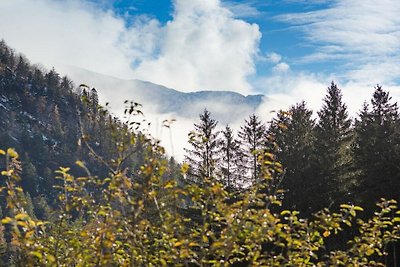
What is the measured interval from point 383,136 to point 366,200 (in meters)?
3.81

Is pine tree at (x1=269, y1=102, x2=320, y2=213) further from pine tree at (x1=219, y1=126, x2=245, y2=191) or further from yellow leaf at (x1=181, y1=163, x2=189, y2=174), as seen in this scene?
yellow leaf at (x1=181, y1=163, x2=189, y2=174)

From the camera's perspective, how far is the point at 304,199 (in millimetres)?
22219

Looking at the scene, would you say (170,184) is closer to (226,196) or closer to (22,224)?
(226,196)

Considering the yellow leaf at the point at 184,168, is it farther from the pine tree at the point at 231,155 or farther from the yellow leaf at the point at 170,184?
the pine tree at the point at 231,155

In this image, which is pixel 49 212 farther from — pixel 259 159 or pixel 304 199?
pixel 304 199

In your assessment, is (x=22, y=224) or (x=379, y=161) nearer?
(x=22, y=224)

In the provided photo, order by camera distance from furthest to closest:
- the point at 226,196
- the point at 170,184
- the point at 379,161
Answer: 1. the point at 379,161
2. the point at 226,196
3. the point at 170,184

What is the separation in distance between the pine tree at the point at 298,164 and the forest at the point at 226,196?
6cm

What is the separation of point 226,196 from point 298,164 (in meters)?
19.2

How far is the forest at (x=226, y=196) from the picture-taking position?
13.6 ft

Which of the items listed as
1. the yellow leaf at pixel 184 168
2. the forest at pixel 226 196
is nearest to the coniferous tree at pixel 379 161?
the forest at pixel 226 196

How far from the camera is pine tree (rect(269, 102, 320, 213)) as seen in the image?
2219cm

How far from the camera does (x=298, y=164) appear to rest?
76.5 feet

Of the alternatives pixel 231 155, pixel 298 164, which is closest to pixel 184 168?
pixel 298 164
